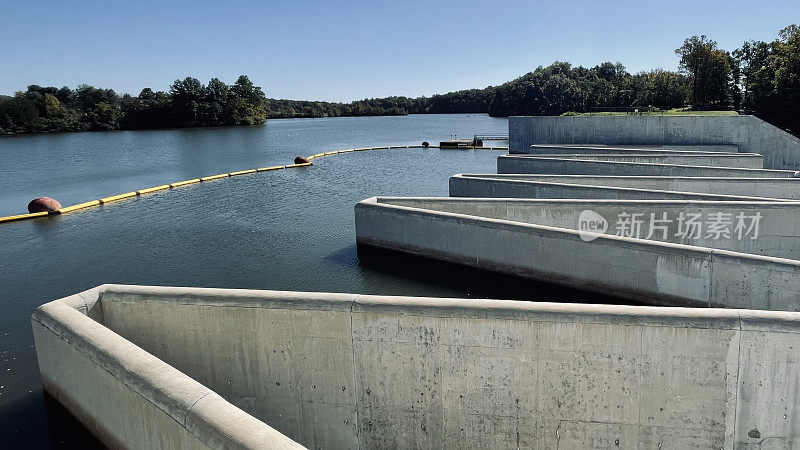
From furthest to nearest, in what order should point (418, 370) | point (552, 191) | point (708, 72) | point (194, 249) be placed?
point (708, 72) < point (552, 191) < point (194, 249) < point (418, 370)

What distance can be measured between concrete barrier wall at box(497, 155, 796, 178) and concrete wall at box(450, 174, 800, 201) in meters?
3.01

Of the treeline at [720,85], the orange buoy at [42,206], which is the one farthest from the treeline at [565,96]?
the orange buoy at [42,206]

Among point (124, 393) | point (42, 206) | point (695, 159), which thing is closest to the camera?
point (124, 393)

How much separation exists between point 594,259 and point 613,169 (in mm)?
11150

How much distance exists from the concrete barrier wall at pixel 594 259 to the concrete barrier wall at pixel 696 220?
7.49ft

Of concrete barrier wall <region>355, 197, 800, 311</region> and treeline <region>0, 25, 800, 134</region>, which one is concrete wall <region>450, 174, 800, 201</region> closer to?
concrete barrier wall <region>355, 197, 800, 311</region>

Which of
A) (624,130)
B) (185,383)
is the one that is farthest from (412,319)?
(624,130)

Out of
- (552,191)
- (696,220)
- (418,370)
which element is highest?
(552,191)

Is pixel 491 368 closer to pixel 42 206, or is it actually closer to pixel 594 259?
pixel 594 259

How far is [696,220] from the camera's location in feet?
45.2

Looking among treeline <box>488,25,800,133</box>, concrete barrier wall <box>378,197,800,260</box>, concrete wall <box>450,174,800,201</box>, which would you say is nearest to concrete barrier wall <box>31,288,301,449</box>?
concrete barrier wall <box>378,197,800,260</box>

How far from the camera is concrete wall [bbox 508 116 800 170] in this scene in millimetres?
28453

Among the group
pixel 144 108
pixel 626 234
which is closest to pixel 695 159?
pixel 626 234

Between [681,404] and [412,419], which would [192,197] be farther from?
[681,404]
